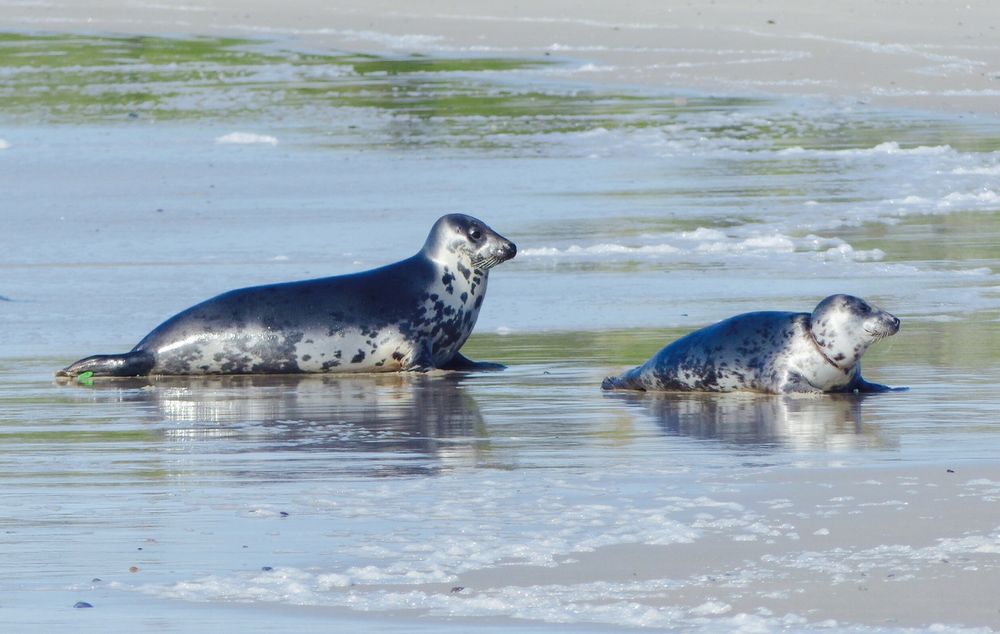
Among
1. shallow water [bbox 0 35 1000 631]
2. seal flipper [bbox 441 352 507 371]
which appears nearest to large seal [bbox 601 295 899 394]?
shallow water [bbox 0 35 1000 631]

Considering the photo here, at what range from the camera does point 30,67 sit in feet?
85.5

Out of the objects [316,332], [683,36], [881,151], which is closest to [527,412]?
[316,332]

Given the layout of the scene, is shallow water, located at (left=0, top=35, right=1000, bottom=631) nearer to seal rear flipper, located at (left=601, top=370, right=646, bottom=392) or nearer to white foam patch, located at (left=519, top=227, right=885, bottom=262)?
white foam patch, located at (left=519, top=227, right=885, bottom=262)

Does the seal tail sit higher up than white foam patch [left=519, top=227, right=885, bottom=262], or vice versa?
white foam patch [left=519, top=227, right=885, bottom=262]

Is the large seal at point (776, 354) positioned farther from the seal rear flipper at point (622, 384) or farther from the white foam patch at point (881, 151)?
the white foam patch at point (881, 151)

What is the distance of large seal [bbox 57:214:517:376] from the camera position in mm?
8234

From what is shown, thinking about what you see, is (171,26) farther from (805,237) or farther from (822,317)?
(822,317)

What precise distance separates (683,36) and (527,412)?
2046cm

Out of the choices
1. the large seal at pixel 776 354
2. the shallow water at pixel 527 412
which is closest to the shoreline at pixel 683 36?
the shallow water at pixel 527 412

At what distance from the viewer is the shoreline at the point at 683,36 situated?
21.6 meters

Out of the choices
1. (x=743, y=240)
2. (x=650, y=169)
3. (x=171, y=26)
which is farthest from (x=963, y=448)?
(x=171, y=26)

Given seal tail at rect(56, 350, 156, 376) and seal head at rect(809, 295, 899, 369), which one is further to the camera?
seal tail at rect(56, 350, 156, 376)

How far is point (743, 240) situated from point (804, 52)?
13539 millimetres

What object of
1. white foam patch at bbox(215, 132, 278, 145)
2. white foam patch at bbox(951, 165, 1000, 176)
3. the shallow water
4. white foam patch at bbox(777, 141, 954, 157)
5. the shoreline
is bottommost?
the shallow water
